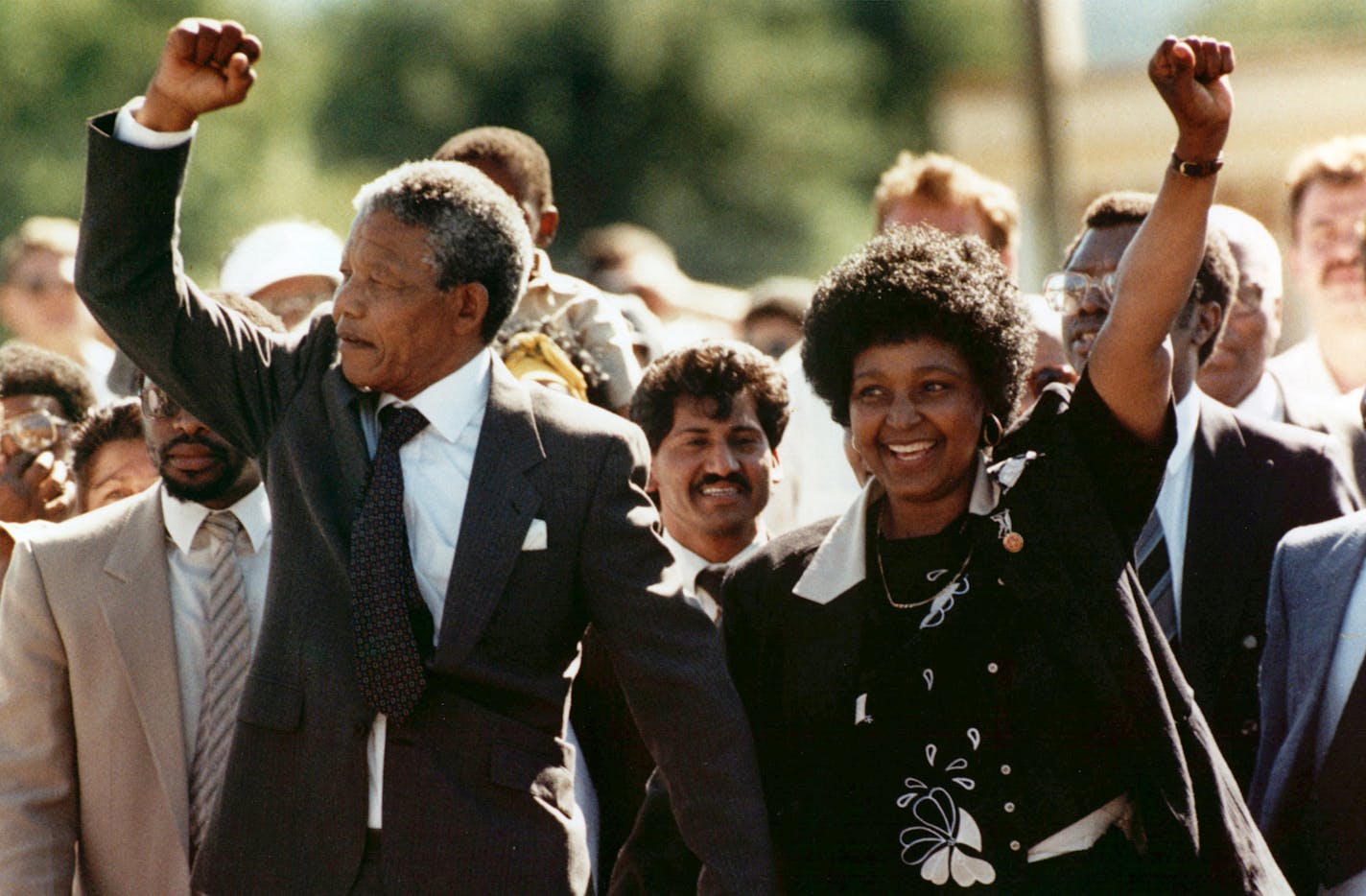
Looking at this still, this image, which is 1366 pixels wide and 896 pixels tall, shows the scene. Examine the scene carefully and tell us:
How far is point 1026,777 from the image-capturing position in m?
4.25

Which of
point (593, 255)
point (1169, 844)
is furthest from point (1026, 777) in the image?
point (593, 255)

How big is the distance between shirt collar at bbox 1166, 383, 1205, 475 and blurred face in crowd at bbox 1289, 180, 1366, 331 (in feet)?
8.54

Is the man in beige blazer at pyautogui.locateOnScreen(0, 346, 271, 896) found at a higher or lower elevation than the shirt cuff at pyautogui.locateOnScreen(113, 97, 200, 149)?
lower

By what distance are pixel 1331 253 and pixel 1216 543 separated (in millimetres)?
3049

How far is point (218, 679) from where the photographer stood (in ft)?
17.1

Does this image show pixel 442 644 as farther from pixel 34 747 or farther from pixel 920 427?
pixel 34 747

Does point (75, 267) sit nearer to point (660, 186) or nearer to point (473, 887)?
point (473, 887)

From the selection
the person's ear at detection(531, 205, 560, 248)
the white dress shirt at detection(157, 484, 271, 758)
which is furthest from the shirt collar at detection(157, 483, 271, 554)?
the person's ear at detection(531, 205, 560, 248)

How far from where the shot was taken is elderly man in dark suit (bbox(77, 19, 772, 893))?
437 cm

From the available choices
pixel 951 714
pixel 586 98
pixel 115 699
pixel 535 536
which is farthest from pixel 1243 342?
pixel 586 98

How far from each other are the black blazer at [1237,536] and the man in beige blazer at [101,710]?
89.9 inches

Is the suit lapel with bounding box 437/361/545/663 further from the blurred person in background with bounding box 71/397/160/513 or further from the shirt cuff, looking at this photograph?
the blurred person in background with bounding box 71/397/160/513

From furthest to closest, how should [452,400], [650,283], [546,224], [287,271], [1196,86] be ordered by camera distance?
[650,283], [287,271], [546,224], [452,400], [1196,86]

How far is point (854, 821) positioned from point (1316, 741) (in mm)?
1302
